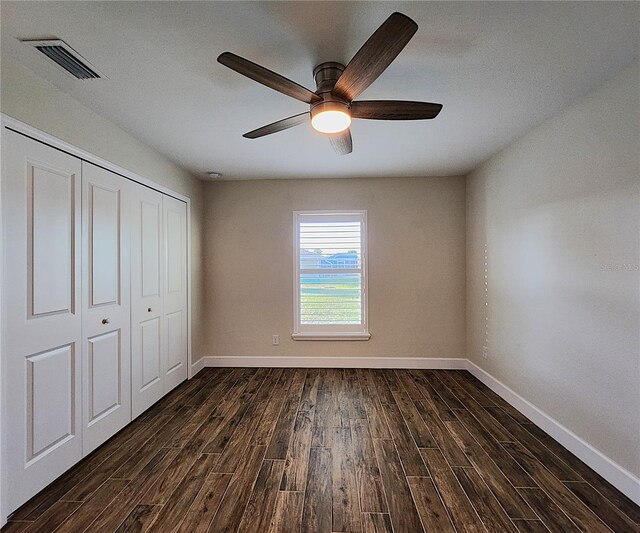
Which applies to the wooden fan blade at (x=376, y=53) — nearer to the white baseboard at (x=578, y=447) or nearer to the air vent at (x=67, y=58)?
the air vent at (x=67, y=58)

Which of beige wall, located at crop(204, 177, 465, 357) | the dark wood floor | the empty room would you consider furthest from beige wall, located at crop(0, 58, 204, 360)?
the dark wood floor

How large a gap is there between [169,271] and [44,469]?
1.88 m

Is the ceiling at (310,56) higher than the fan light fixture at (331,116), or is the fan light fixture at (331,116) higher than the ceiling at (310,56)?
the ceiling at (310,56)

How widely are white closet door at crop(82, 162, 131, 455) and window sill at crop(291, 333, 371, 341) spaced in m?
1.99

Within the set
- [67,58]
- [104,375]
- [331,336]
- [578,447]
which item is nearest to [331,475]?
[578,447]

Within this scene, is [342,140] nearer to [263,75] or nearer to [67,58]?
[263,75]

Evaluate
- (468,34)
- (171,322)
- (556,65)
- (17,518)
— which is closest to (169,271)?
(171,322)

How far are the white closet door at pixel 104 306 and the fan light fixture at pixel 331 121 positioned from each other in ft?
5.59

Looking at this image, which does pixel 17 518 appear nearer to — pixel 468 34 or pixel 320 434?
pixel 320 434

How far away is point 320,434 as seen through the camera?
2506 millimetres

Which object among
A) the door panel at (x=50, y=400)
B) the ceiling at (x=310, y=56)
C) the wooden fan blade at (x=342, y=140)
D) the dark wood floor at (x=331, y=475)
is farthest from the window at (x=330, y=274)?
the door panel at (x=50, y=400)

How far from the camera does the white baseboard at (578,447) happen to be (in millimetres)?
1830

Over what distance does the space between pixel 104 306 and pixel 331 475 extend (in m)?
2.05

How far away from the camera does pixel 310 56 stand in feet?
5.71
